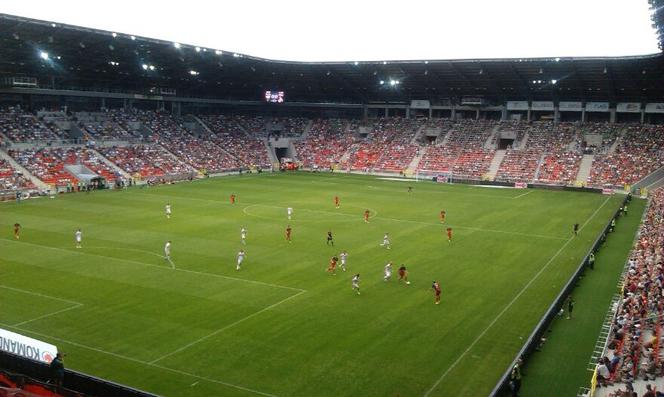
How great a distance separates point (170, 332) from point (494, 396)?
1298 centimetres

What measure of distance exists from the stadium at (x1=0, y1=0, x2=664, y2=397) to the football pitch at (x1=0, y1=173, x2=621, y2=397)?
0.52 ft

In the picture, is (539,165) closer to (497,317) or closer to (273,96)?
(273,96)

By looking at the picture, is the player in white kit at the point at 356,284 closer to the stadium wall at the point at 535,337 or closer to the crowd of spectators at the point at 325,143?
the stadium wall at the point at 535,337

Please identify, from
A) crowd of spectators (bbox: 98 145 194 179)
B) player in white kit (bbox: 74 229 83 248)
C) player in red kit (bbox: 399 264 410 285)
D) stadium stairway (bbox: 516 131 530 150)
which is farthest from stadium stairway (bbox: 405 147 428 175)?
player in red kit (bbox: 399 264 410 285)

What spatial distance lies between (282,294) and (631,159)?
66.4 meters

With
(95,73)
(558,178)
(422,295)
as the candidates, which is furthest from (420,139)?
(422,295)

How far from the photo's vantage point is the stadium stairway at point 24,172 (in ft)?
210

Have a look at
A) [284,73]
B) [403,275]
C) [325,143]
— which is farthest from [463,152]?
[403,275]

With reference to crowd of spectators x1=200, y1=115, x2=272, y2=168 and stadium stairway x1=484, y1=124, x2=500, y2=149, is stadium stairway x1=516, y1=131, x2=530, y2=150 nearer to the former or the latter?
stadium stairway x1=484, y1=124, x2=500, y2=149

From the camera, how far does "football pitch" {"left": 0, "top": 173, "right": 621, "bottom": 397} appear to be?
20.8 metres

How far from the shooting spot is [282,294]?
29.2 m

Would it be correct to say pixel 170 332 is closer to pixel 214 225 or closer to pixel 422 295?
pixel 422 295

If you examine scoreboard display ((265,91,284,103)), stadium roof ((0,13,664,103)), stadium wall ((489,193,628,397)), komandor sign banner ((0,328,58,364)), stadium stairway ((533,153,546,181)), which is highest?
stadium roof ((0,13,664,103))

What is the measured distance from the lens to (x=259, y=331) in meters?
24.3
